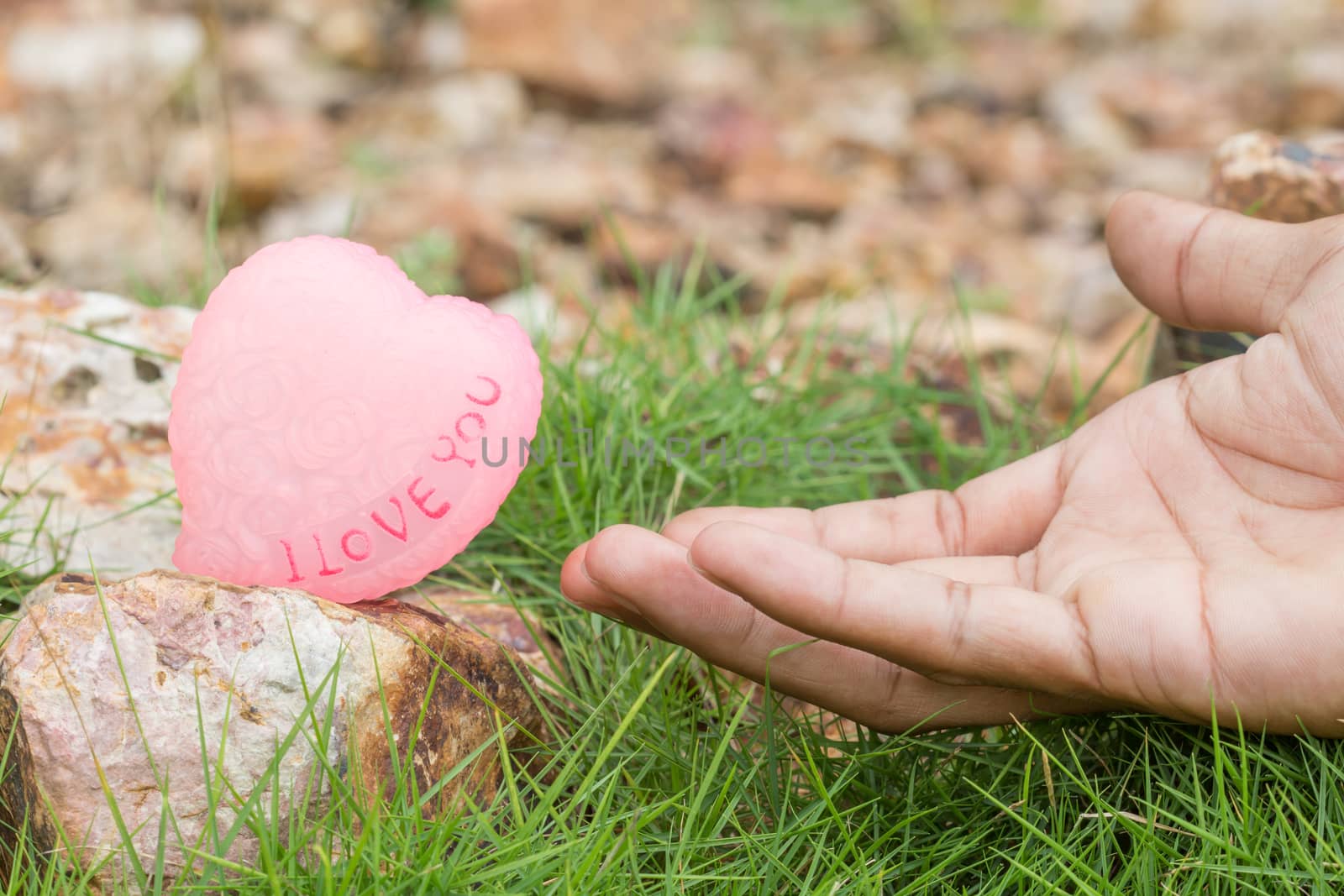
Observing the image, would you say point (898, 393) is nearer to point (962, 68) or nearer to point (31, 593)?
point (31, 593)

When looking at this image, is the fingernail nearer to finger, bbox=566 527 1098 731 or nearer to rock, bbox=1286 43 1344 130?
finger, bbox=566 527 1098 731

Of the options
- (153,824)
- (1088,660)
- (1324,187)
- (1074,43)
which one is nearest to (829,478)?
(1088,660)

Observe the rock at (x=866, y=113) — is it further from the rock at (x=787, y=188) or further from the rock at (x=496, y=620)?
the rock at (x=496, y=620)

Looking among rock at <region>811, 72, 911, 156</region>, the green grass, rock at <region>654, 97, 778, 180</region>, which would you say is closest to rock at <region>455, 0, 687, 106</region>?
rock at <region>654, 97, 778, 180</region>

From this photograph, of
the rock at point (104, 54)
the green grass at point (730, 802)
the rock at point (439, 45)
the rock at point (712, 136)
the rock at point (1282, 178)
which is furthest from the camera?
the rock at point (439, 45)

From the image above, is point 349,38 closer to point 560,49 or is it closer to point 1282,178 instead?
point 560,49

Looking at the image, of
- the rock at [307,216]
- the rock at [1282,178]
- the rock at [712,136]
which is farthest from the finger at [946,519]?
the rock at [712,136]
